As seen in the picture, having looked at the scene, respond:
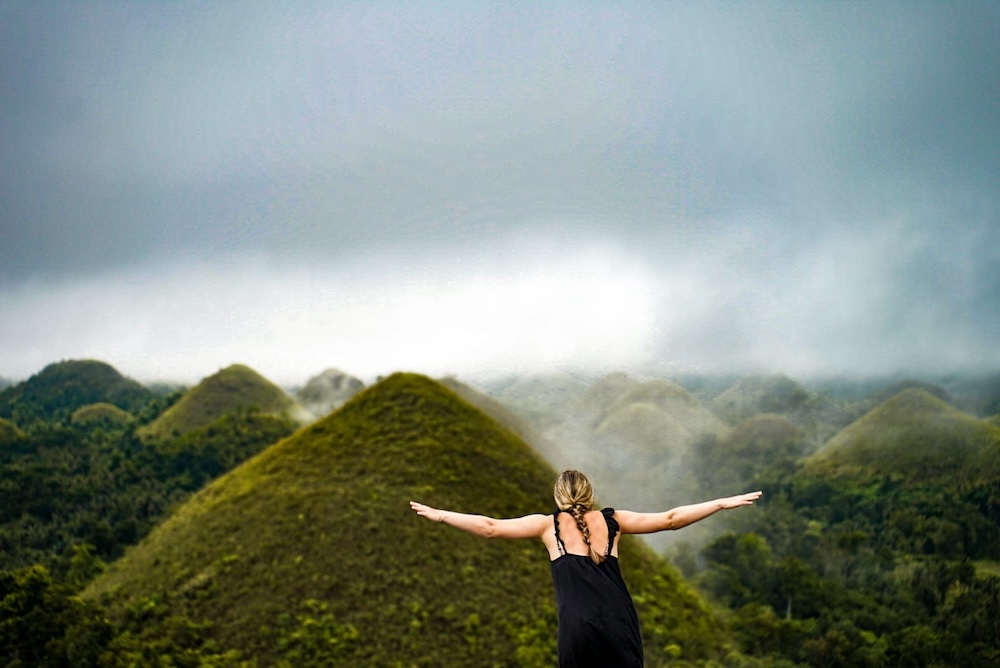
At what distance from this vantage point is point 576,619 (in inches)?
98.6

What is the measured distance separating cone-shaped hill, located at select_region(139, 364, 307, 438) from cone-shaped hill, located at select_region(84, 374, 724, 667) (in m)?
25.8

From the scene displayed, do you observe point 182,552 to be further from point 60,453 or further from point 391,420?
point 60,453

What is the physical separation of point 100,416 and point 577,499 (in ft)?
199

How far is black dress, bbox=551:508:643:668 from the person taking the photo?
2.48 metres

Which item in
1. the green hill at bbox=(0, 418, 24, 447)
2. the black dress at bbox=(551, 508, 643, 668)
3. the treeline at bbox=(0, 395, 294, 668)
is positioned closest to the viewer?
the black dress at bbox=(551, 508, 643, 668)

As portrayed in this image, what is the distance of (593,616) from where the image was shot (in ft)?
Answer: 8.19

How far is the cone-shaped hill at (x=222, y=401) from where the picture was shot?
139 feet

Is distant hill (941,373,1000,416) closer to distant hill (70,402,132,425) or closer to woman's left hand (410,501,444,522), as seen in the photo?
woman's left hand (410,501,444,522)

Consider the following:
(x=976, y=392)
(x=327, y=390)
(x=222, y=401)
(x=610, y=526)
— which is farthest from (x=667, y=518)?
(x=976, y=392)

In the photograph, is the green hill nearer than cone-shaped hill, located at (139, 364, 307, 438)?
Yes

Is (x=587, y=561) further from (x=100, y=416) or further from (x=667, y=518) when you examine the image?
(x=100, y=416)

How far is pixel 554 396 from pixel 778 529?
51.9 feet

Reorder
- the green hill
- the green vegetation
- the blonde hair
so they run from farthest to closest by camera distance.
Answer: the green hill
the green vegetation
the blonde hair

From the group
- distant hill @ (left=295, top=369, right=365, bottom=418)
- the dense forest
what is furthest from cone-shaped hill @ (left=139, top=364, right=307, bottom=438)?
the dense forest
